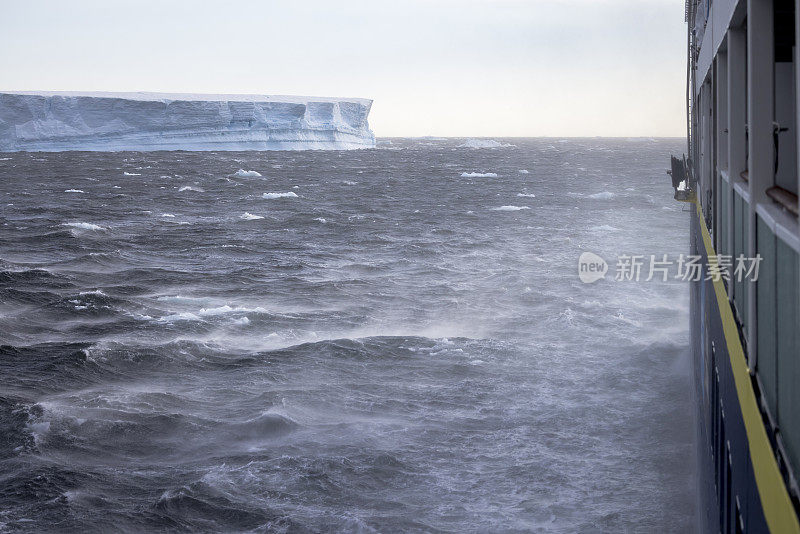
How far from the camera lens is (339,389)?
11984 millimetres

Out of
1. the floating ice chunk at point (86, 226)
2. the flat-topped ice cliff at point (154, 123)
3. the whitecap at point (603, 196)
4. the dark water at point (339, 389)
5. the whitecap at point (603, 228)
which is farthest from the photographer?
the flat-topped ice cliff at point (154, 123)

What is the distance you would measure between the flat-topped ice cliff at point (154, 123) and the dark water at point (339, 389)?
142ft

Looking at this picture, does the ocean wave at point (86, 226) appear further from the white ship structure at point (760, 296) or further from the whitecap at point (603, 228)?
the white ship structure at point (760, 296)

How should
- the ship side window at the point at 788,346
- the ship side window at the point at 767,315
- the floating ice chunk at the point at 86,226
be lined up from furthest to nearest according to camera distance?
the floating ice chunk at the point at 86,226 < the ship side window at the point at 767,315 < the ship side window at the point at 788,346

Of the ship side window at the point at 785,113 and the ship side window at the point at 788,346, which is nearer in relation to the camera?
the ship side window at the point at 788,346

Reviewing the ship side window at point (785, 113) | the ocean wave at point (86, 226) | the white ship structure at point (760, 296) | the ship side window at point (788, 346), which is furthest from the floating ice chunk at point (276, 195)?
the ship side window at point (788, 346)

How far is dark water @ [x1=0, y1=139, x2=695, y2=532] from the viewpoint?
8.41m

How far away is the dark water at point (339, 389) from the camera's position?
27.6 feet

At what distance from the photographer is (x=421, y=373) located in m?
12.7

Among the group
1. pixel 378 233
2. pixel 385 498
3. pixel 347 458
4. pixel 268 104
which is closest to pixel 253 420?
pixel 347 458

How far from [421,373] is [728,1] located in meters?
9.07

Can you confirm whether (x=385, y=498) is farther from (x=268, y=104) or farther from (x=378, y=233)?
(x=268, y=104)

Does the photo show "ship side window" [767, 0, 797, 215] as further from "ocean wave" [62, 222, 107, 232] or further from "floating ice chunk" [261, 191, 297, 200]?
"floating ice chunk" [261, 191, 297, 200]

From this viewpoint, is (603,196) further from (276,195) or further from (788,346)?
(788,346)
